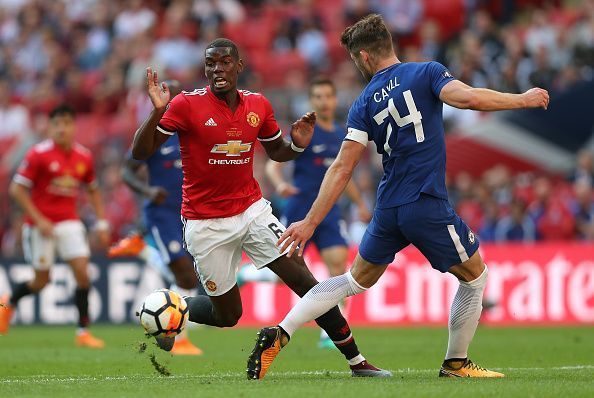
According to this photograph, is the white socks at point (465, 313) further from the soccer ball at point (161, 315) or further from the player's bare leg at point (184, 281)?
the player's bare leg at point (184, 281)

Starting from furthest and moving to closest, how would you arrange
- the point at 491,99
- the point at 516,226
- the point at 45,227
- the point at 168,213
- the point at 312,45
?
1. the point at 312,45
2. the point at 516,226
3. the point at 45,227
4. the point at 168,213
5. the point at 491,99

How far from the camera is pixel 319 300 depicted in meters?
8.71

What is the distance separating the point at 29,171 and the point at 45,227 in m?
0.72

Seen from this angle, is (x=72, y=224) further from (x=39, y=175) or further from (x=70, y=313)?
(x=70, y=313)

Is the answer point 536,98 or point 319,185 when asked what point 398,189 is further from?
point 319,185

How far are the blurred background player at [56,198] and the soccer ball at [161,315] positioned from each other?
5.57 metres

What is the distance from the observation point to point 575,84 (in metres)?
20.2

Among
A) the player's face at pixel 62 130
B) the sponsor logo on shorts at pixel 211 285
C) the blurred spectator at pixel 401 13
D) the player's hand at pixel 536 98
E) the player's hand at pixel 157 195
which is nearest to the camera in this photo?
the player's hand at pixel 536 98

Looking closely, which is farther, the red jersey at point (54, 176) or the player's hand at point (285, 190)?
the red jersey at point (54, 176)

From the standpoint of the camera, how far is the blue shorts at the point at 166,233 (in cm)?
1262

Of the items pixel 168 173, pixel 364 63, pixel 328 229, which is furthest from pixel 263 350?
pixel 328 229

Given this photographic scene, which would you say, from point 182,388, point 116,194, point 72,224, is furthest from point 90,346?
point 116,194

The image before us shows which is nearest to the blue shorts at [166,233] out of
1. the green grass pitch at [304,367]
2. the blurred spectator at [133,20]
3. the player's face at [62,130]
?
the green grass pitch at [304,367]

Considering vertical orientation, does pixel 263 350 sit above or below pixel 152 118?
below
